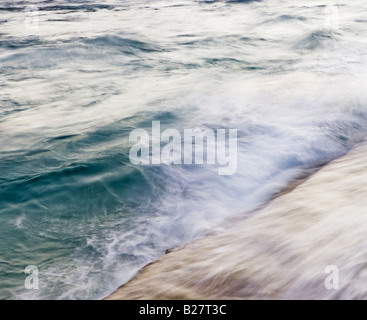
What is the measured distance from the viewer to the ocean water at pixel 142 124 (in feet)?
12.8

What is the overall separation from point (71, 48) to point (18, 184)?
6.27 m

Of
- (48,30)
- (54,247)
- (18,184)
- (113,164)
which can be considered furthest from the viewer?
(48,30)

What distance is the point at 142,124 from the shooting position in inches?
249

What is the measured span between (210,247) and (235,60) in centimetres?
623

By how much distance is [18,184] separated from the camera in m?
4.85

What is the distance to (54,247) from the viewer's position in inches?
152

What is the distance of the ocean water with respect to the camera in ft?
12.8

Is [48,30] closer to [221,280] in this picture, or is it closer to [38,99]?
[38,99]

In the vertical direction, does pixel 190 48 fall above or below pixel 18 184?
above

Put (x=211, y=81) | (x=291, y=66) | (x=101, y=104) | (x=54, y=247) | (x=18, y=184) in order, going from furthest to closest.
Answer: (x=291, y=66), (x=211, y=81), (x=101, y=104), (x=18, y=184), (x=54, y=247)

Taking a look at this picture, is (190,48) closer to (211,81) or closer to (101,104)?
(211,81)
